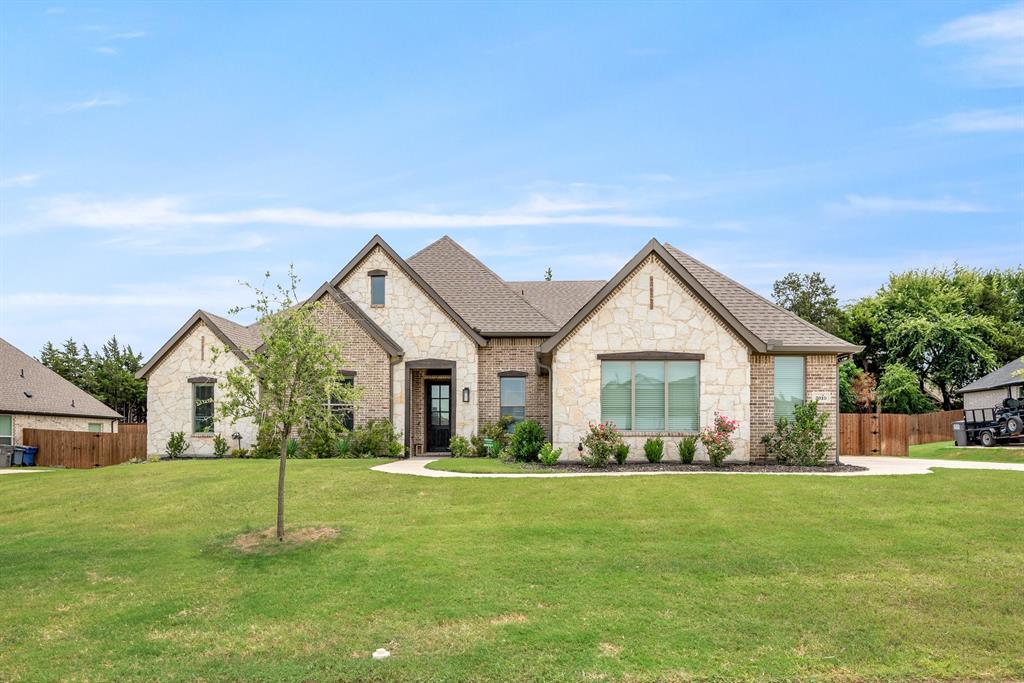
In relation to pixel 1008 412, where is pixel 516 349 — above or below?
above

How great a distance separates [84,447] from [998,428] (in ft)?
127

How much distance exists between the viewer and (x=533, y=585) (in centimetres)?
998

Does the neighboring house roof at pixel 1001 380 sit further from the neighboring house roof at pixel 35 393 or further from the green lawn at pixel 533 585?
the neighboring house roof at pixel 35 393

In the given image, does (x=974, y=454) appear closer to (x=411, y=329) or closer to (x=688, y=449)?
(x=688, y=449)

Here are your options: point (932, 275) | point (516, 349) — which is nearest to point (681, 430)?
point (516, 349)

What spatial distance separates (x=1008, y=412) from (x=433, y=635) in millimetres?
33817

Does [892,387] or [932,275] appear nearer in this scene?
[892,387]

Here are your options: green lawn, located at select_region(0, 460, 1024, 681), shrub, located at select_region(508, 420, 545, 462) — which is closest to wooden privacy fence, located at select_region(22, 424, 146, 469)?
green lawn, located at select_region(0, 460, 1024, 681)

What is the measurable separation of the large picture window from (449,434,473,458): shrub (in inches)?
361

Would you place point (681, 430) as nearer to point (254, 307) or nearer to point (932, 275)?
point (254, 307)

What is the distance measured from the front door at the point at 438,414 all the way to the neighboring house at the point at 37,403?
65.8 feet

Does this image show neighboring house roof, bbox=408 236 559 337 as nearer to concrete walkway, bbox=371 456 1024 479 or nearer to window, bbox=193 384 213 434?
concrete walkway, bbox=371 456 1024 479

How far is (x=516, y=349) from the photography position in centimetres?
2603

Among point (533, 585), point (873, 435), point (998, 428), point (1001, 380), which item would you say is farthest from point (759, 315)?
point (1001, 380)
